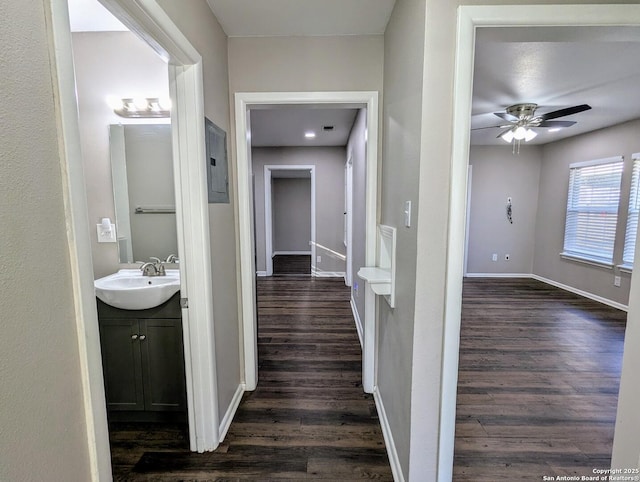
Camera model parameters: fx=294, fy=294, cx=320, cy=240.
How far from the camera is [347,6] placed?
159 centimetres

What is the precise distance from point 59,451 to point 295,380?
1.81 meters

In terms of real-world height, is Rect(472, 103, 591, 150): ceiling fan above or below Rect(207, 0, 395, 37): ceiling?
below

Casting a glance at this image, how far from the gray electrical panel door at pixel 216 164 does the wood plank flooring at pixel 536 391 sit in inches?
79.0

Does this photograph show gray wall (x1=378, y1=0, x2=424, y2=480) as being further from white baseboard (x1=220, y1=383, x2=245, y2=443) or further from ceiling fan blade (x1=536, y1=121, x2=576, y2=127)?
ceiling fan blade (x1=536, y1=121, x2=576, y2=127)

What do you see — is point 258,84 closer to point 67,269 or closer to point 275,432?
point 67,269

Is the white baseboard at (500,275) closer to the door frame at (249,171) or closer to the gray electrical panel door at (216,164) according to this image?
the door frame at (249,171)

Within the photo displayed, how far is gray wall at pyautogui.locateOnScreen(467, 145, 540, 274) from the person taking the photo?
17.5 feet

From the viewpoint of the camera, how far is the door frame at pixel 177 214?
71cm

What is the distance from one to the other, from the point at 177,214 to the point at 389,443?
1.70 m

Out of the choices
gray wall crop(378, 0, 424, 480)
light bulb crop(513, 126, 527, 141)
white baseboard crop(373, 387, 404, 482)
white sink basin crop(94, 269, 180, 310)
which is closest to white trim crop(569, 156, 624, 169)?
light bulb crop(513, 126, 527, 141)

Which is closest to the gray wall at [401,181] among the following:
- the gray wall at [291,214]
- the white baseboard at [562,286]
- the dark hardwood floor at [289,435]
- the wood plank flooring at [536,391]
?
the dark hardwood floor at [289,435]

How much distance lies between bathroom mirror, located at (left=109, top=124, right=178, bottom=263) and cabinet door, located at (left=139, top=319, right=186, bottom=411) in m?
0.56

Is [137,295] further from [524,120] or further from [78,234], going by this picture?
[524,120]

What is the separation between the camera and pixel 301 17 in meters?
1.69
